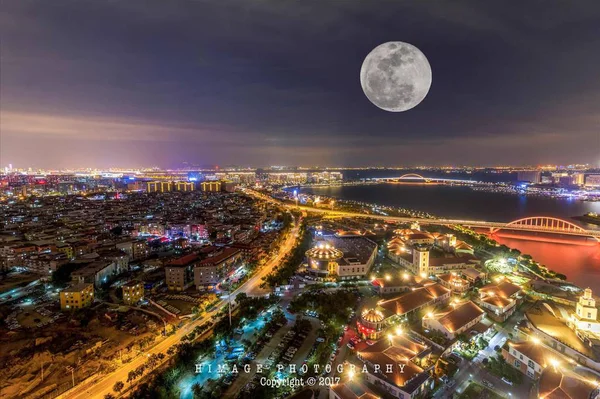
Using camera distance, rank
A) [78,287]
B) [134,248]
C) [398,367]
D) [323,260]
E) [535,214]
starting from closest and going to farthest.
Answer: [398,367], [78,287], [323,260], [134,248], [535,214]

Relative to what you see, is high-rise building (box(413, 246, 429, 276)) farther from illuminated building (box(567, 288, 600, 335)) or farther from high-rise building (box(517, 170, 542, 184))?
high-rise building (box(517, 170, 542, 184))

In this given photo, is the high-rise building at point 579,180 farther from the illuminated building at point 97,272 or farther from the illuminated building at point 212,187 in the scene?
the illuminated building at point 97,272

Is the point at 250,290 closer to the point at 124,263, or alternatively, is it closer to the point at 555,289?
the point at 124,263

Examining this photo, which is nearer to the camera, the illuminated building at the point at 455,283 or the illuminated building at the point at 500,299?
the illuminated building at the point at 500,299

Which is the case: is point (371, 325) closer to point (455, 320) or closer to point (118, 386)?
point (455, 320)

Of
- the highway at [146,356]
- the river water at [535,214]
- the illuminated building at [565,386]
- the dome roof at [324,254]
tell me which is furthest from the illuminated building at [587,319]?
the highway at [146,356]

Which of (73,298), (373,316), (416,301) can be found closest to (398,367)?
(373,316)
